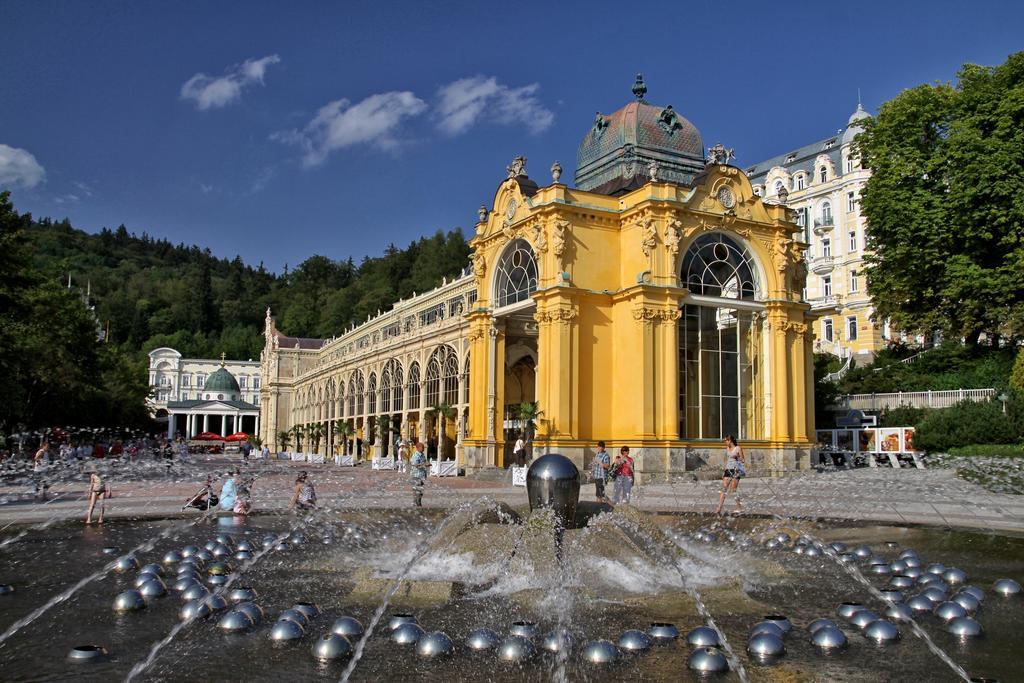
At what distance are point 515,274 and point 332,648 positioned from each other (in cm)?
3134

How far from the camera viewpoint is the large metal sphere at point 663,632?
848 cm

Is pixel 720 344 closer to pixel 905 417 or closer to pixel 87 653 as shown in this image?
pixel 905 417

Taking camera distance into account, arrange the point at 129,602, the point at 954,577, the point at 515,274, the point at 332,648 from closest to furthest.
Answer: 1. the point at 332,648
2. the point at 129,602
3. the point at 954,577
4. the point at 515,274

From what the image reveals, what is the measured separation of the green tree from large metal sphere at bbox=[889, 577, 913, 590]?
32.3 meters

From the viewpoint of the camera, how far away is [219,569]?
1223 centimetres

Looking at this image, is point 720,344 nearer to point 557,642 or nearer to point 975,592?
point 975,592

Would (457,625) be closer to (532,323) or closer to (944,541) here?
(944,541)

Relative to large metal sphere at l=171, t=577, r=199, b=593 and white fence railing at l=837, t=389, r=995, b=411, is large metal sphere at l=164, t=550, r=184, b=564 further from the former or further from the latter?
white fence railing at l=837, t=389, r=995, b=411

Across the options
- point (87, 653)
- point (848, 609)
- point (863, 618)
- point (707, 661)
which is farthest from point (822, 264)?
point (87, 653)

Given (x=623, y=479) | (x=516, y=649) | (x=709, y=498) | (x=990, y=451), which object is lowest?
(x=709, y=498)

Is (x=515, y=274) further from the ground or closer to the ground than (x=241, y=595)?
further from the ground

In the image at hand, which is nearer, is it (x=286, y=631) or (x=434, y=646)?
(x=434, y=646)

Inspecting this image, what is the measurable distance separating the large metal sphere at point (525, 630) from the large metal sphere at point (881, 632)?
11.4 ft

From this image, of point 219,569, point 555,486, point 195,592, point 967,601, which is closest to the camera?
point 967,601
